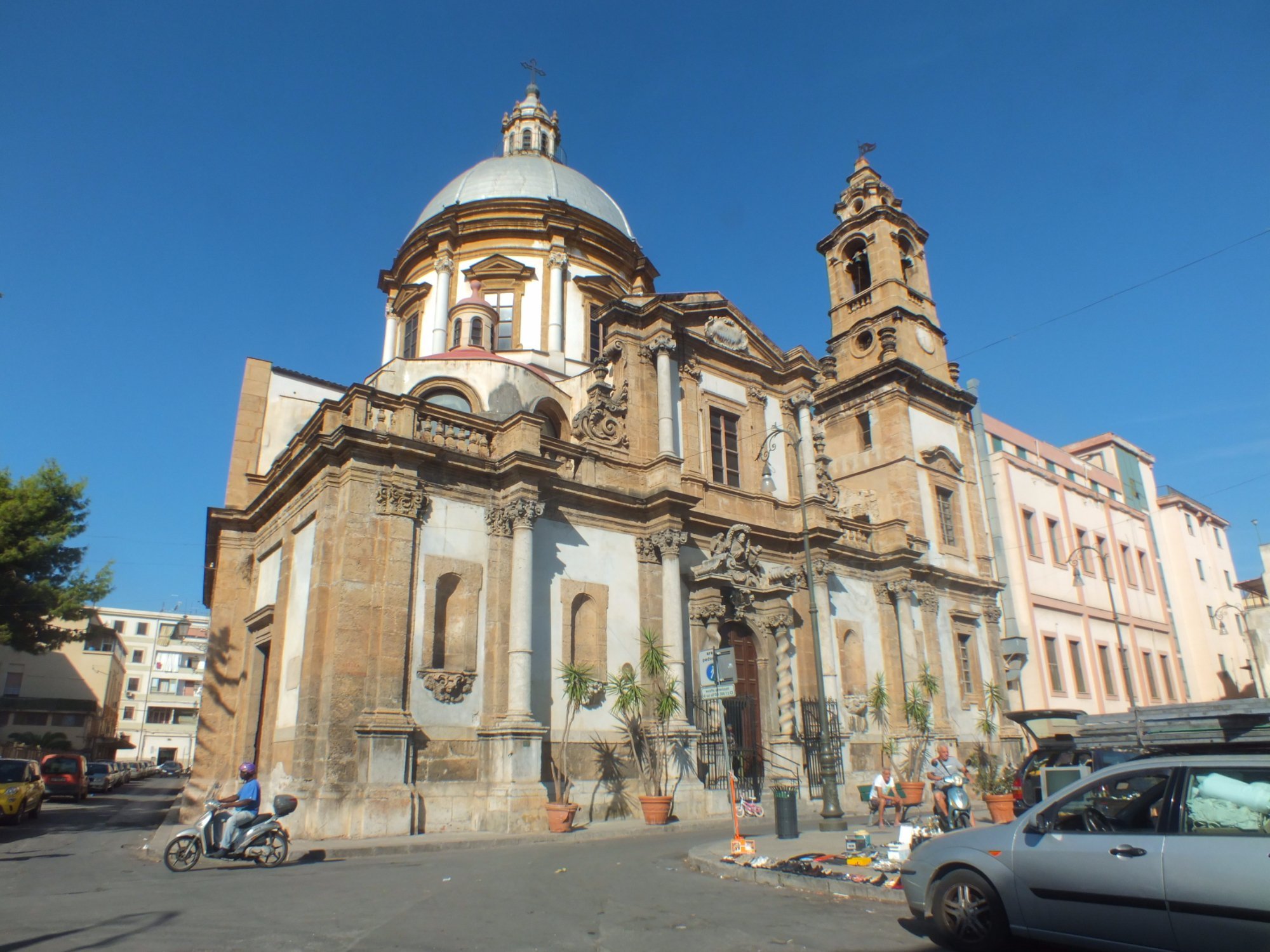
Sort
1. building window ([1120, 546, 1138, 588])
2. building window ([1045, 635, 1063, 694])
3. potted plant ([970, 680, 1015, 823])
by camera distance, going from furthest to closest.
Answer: building window ([1120, 546, 1138, 588])
building window ([1045, 635, 1063, 694])
potted plant ([970, 680, 1015, 823])

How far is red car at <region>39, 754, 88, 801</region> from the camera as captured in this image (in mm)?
28397

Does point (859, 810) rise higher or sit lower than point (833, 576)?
Answer: lower

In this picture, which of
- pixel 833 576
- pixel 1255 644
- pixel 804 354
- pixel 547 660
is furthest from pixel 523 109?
pixel 1255 644

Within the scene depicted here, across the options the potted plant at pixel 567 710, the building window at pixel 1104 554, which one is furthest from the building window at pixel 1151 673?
the potted plant at pixel 567 710

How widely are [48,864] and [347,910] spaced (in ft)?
23.1

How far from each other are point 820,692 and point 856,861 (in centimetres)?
868

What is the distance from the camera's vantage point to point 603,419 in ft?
68.1

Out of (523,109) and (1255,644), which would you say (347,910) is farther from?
(1255,644)

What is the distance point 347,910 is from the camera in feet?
26.4

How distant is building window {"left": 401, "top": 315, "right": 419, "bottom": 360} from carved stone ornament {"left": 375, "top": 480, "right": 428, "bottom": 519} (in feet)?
47.9

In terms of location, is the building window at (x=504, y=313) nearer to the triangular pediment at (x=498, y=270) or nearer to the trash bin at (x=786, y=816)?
the triangular pediment at (x=498, y=270)

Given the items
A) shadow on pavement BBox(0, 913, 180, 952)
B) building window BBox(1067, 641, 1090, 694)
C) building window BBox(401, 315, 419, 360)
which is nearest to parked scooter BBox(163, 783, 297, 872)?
shadow on pavement BBox(0, 913, 180, 952)

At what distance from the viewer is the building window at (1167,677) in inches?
1480

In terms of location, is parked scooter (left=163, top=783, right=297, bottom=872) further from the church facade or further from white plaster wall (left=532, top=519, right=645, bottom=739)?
white plaster wall (left=532, top=519, right=645, bottom=739)
